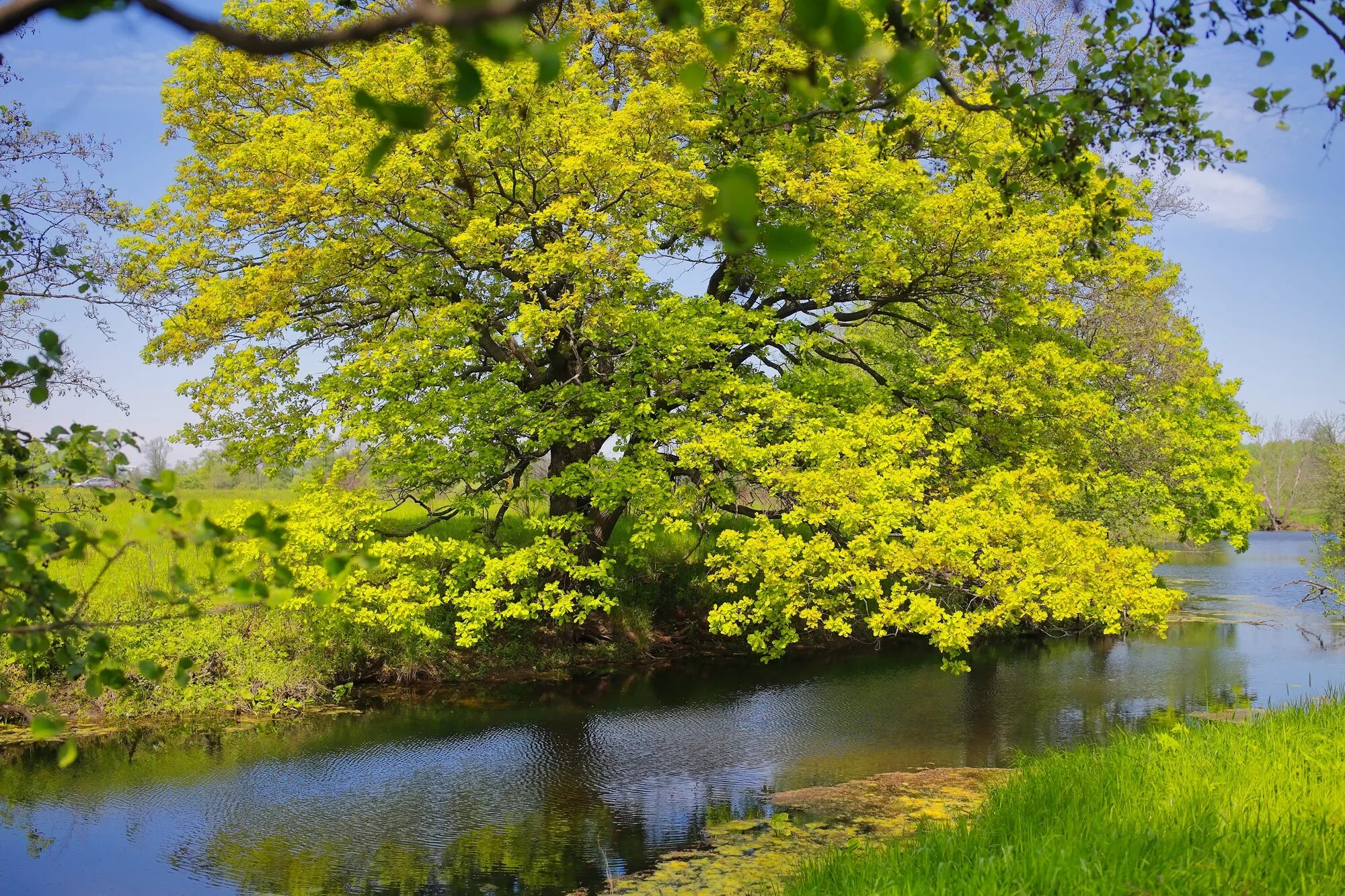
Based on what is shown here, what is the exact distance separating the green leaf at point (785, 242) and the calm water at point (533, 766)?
7428 millimetres

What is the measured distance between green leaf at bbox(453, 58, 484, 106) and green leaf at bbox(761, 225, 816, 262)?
53 cm

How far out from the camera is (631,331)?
13.5 metres

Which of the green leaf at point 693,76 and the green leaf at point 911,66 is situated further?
the green leaf at point 911,66

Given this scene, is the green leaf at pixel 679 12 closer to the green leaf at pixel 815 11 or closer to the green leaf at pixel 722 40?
the green leaf at pixel 722 40

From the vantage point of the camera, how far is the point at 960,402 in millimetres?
15188

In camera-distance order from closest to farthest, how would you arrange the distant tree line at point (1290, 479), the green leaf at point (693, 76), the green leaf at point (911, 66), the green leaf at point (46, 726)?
the green leaf at point (693, 76) → the green leaf at point (911, 66) → the green leaf at point (46, 726) → the distant tree line at point (1290, 479)

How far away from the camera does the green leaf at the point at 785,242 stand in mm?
1354

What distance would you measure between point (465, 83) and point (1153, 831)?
17.3 feet

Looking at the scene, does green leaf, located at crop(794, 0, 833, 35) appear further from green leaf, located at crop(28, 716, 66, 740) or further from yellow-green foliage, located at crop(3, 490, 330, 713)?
yellow-green foliage, located at crop(3, 490, 330, 713)

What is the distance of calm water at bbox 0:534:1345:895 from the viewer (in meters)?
8.20

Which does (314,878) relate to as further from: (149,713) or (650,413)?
(650,413)

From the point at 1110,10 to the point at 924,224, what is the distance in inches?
375

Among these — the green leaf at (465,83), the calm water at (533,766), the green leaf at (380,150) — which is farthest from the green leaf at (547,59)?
the calm water at (533,766)

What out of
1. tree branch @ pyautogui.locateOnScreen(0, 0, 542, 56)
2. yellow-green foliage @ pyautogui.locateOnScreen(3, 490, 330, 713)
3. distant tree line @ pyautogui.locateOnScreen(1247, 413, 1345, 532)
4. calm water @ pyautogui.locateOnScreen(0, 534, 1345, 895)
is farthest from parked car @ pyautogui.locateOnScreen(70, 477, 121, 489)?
distant tree line @ pyautogui.locateOnScreen(1247, 413, 1345, 532)
